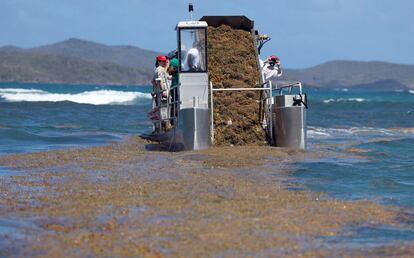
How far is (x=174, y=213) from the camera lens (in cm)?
894

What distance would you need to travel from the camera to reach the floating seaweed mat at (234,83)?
16.7 m

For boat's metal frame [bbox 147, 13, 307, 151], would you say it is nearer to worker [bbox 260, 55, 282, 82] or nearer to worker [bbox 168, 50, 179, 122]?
worker [bbox 168, 50, 179, 122]

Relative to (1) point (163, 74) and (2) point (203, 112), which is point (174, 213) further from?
(1) point (163, 74)

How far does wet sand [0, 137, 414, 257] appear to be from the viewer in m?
7.44

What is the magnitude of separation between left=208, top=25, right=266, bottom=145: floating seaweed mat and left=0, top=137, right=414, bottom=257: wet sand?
305cm

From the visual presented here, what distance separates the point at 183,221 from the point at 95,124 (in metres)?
19.9

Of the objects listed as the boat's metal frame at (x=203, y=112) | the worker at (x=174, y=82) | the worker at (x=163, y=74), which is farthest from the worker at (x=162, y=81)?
the boat's metal frame at (x=203, y=112)

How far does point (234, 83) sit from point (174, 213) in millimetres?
8600

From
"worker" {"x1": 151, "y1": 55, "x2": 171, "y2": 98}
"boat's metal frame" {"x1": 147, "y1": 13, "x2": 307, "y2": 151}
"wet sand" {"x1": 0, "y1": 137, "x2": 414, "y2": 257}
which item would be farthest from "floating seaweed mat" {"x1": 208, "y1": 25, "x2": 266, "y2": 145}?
"wet sand" {"x1": 0, "y1": 137, "x2": 414, "y2": 257}

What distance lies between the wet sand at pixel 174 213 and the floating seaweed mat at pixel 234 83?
3.05m

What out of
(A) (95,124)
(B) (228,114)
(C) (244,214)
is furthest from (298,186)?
(A) (95,124)

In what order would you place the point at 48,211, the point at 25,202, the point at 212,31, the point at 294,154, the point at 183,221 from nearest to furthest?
1. the point at 183,221
2. the point at 48,211
3. the point at 25,202
4. the point at 294,154
5. the point at 212,31

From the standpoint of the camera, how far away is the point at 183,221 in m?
8.51

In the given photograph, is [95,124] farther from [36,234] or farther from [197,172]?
[36,234]
